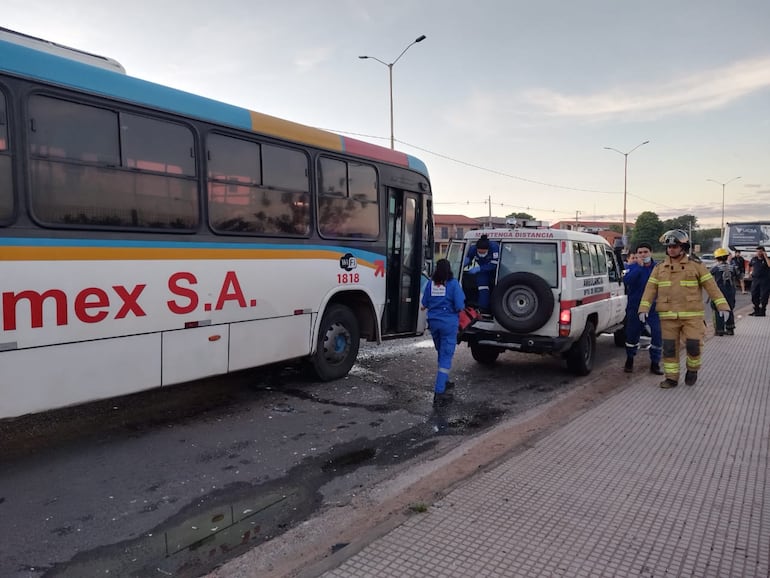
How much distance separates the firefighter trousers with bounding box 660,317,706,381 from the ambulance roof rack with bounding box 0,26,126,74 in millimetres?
7217

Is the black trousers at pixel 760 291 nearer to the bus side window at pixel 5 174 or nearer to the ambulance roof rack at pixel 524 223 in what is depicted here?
the ambulance roof rack at pixel 524 223

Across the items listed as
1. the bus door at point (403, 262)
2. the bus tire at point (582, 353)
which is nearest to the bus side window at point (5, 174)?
the bus door at point (403, 262)

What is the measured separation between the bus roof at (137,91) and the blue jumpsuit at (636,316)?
4.69 metres

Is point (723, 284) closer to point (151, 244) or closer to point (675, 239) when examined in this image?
point (675, 239)

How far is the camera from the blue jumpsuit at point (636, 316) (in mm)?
8445

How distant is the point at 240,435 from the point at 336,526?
7.33 feet

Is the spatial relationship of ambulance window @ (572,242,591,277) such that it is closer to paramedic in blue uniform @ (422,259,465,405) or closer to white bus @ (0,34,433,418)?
paramedic in blue uniform @ (422,259,465,405)

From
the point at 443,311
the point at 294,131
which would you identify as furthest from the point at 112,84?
the point at 443,311

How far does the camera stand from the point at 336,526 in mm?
3795

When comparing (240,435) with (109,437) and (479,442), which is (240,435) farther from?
(479,442)

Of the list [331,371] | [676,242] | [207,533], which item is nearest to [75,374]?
[207,533]

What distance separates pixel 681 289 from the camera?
7504mm

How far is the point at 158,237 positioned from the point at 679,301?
6468 millimetres

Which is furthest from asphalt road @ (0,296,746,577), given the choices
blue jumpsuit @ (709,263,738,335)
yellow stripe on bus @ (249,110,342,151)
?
blue jumpsuit @ (709,263,738,335)
